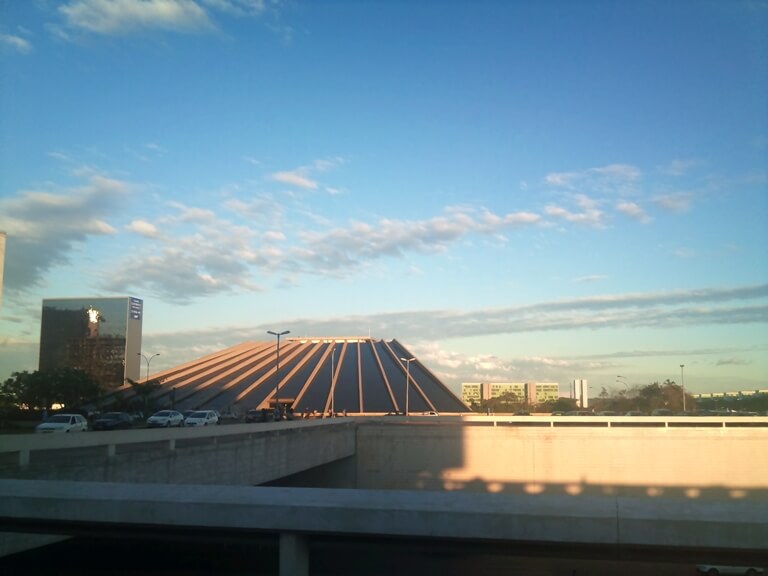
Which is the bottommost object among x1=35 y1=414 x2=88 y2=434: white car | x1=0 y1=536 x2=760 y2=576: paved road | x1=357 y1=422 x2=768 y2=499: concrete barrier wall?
x1=357 y1=422 x2=768 y2=499: concrete barrier wall

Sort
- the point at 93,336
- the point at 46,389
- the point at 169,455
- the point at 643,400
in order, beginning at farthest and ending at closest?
the point at 643,400 < the point at 93,336 < the point at 46,389 < the point at 169,455

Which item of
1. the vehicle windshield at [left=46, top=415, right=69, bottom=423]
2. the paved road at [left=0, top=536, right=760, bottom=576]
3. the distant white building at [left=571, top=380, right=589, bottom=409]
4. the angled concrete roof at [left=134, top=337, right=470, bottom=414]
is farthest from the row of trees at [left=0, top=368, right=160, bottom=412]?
the distant white building at [left=571, top=380, right=589, bottom=409]

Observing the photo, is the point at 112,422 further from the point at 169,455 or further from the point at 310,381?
the point at 310,381

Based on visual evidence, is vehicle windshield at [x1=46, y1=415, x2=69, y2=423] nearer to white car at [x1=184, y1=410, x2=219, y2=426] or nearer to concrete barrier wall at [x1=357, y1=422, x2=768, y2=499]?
white car at [x1=184, y1=410, x2=219, y2=426]

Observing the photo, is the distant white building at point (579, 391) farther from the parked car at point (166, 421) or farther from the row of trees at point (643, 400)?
the parked car at point (166, 421)

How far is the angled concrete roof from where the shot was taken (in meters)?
71.9

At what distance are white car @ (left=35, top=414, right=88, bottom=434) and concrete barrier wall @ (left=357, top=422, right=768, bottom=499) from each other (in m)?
15.9

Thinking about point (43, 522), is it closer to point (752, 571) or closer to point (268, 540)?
point (268, 540)

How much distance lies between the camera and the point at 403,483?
40.2 meters

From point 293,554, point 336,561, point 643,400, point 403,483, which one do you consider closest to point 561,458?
point 403,483

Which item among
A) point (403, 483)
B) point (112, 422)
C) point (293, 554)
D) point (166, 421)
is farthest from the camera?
point (403, 483)

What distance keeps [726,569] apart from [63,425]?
32102 mm

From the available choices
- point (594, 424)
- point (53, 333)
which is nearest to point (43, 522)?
point (594, 424)

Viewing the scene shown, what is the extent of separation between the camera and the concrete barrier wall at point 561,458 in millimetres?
38644
